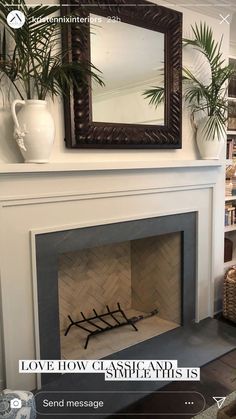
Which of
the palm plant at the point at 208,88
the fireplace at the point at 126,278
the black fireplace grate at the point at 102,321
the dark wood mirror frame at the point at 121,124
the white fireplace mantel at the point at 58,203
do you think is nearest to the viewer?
the white fireplace mantel at the point at 58,203

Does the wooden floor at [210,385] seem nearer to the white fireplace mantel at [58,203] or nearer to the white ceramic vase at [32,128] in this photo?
the white fireplace mantel at [58,203]

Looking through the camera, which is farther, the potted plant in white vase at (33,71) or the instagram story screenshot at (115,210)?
the instagram story screenshot at (115,210)

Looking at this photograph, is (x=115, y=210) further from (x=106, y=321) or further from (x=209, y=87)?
(x=209, y=87)

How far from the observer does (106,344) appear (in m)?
2.33

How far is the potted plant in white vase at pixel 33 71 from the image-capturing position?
1.58 meters

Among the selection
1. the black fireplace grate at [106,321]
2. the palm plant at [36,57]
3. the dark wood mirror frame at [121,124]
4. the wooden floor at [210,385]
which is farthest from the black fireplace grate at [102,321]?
the palm plant at [36,57]

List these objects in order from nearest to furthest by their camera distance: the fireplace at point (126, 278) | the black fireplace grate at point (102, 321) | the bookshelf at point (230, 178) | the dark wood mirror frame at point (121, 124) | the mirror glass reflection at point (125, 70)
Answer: the dark wood mirror frame at point (121, 124) → the mirror glass reflection at point (125, 70) → the fireplace at point (126, 278) → the black fireplace grate at point (102, 321) → the bookshelf at point (230, 178)

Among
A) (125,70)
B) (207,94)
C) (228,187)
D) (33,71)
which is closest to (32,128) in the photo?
(33,71)

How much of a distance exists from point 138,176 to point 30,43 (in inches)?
37.7

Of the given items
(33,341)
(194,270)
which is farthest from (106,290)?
(33,341)

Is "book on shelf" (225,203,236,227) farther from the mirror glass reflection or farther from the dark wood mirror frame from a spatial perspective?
the mirror glass reflection

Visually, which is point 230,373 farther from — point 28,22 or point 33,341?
point 28,22

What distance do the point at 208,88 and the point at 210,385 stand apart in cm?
188

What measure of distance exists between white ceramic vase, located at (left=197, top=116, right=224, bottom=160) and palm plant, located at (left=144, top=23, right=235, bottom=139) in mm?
21
